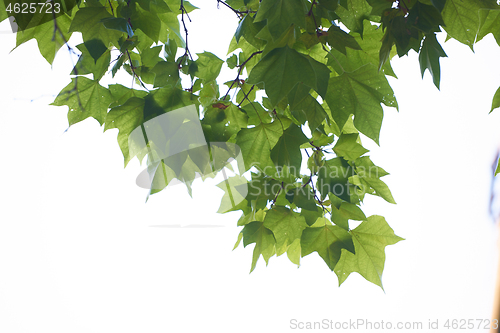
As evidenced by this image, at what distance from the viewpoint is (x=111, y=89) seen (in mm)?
333

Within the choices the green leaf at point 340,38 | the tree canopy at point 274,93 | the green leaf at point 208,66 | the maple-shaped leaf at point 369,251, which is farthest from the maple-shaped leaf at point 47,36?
the maple-shaped leaf at point 369,251

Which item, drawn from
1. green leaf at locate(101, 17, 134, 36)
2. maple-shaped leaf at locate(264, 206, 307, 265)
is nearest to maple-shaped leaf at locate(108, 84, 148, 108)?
green leaf at locate(101, 17, 134, 36)

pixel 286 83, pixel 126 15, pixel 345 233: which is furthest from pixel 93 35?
pixel 345 233

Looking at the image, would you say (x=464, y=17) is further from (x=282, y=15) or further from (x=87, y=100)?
(x=87, y=100)

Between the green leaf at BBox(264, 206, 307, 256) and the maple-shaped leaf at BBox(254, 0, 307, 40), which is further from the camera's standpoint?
the green leaf at BBox(264, 206, 307, 256)

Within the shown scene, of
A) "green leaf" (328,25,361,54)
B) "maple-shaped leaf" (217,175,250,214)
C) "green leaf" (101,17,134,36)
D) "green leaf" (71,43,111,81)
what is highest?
"green leaf" (71,43,111,81)

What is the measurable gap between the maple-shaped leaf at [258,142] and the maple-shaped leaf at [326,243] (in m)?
0.08

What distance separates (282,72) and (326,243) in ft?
0.62

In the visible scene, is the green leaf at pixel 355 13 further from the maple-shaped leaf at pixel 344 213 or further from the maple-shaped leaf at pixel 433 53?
the maple-shaped leaf at pixel 344 213

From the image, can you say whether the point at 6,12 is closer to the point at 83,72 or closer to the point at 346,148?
the point at 83,72

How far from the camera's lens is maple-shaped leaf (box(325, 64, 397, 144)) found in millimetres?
256

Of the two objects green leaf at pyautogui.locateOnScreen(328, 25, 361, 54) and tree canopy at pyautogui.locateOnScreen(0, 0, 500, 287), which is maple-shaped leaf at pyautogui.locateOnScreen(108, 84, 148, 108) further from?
green leaf at pyautogui.locateOnScreen(328, 25, 361, 54)

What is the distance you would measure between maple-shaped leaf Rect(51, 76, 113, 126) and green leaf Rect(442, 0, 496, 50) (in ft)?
1.10

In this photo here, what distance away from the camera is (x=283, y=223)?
0.32 meters
